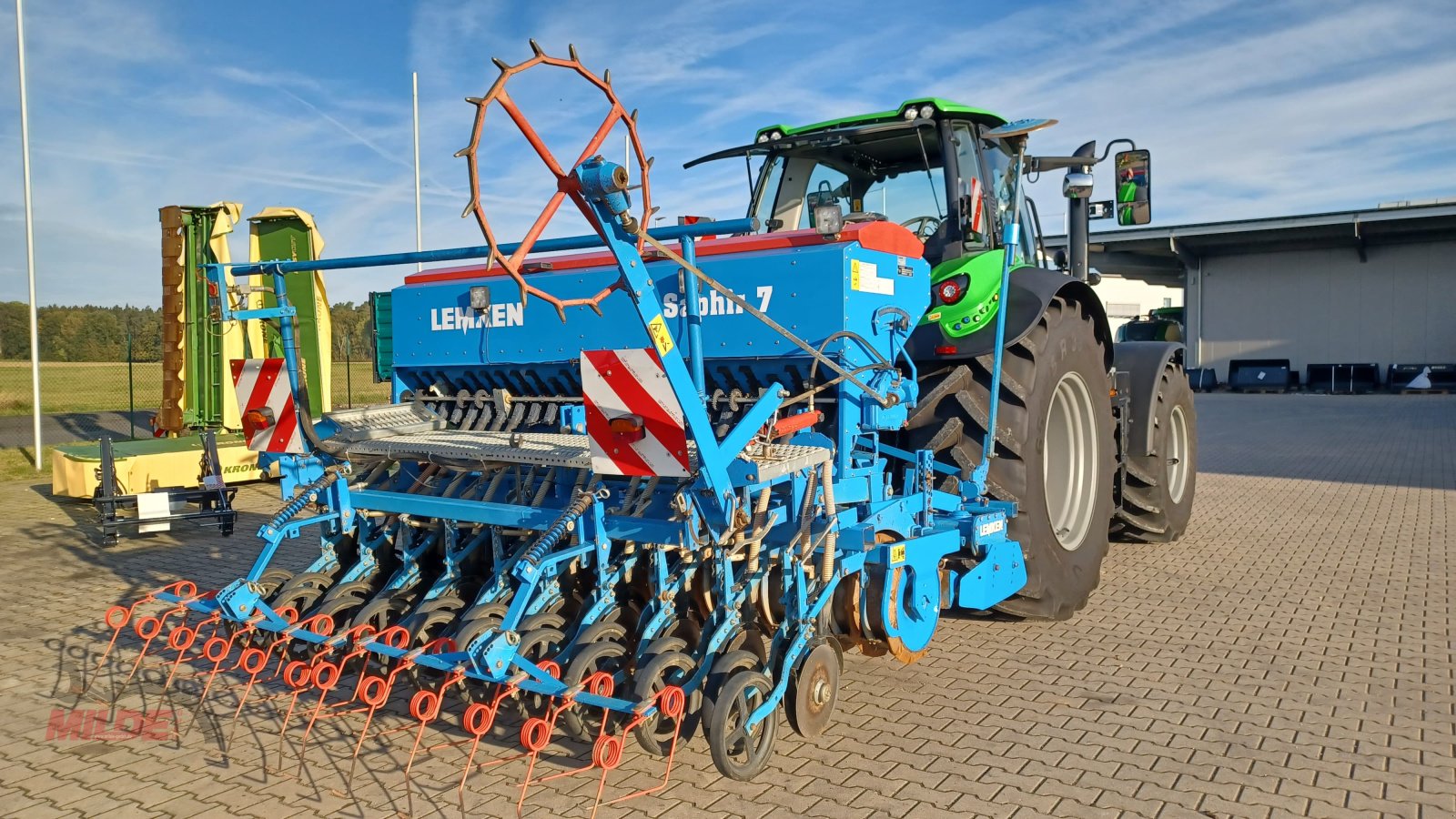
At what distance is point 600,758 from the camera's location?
2.90m

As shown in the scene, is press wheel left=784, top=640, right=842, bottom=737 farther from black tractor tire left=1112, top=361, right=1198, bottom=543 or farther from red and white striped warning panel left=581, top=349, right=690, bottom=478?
black tractor tire left=1112, top=361, right=1198, bottom=543

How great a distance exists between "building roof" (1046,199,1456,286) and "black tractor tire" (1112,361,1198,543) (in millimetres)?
16146

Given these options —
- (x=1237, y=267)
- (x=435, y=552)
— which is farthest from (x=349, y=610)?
(x=1237, y=267)

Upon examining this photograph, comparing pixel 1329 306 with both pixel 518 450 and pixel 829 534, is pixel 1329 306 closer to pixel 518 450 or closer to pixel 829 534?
pixel 829 534

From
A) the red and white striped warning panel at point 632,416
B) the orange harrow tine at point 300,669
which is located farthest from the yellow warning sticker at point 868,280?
the orange harrow tine at point 300,669

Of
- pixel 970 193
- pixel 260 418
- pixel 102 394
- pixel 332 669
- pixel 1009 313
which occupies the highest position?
pixel 970 193

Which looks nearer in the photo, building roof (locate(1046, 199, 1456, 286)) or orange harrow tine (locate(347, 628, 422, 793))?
orange harrow tine (locate(347, 628, 422, 793))

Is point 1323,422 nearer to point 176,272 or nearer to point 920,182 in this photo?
point 920,182

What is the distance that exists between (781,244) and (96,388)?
30.7m

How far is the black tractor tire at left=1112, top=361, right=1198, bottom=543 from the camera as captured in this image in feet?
21.9

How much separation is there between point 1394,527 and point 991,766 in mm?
5800

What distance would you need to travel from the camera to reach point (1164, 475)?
6855 mm

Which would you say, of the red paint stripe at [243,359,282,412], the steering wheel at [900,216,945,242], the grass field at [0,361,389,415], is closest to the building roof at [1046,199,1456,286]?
the grass field at [0,361,389,415]

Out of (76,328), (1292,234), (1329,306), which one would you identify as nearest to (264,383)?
(1292,234)
